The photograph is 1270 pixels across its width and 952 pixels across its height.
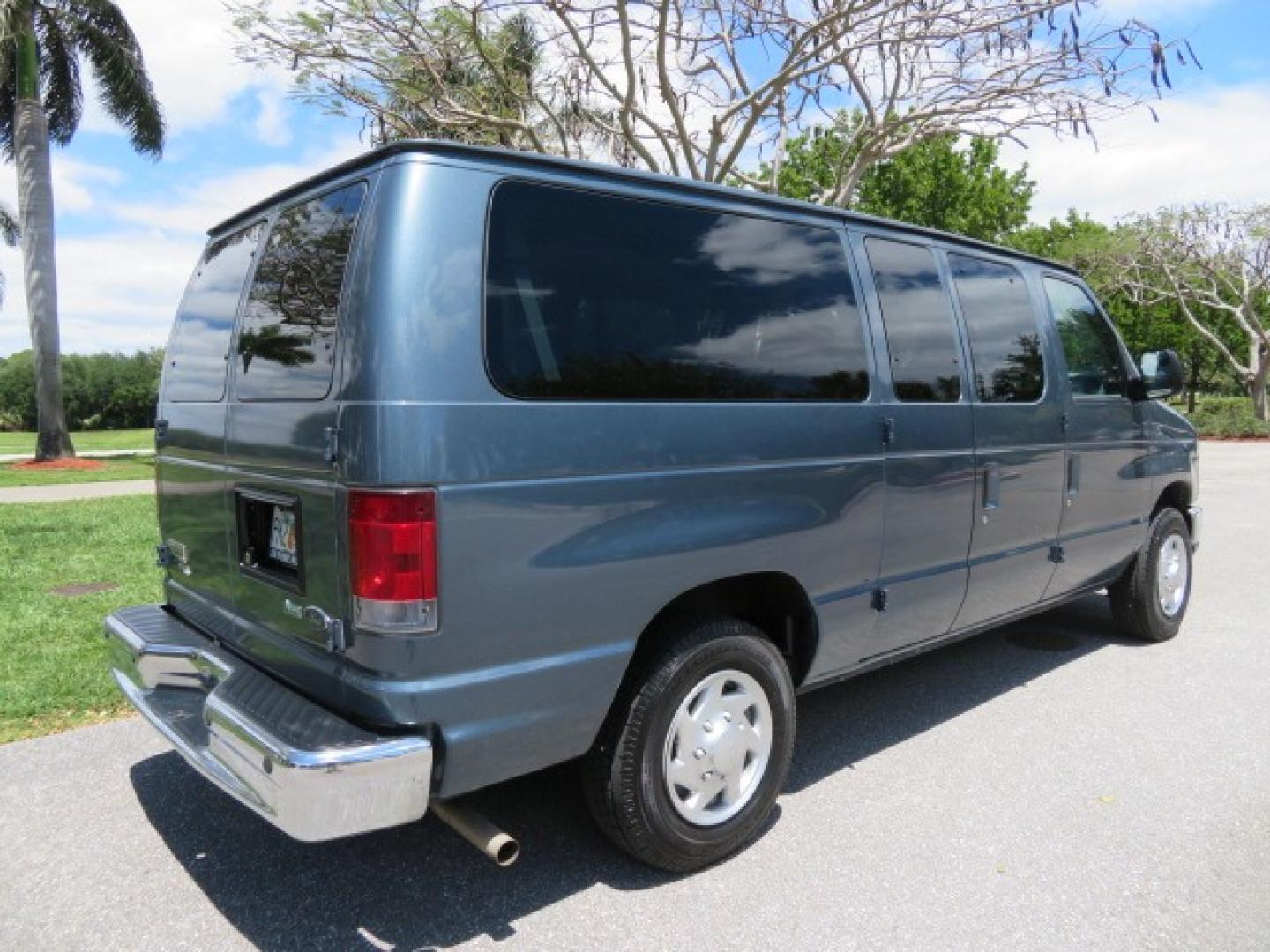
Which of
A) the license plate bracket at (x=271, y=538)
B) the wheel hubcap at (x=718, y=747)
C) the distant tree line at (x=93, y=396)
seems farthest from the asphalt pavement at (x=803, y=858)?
the distant tree line at (x=93, y=396)

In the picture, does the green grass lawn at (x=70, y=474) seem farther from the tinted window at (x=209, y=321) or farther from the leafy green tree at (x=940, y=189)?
the leafy green tree at (x=940, y=189)

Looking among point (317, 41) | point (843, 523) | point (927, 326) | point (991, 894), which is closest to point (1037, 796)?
point (991, 894)

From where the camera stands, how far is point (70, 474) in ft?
→ 52.9

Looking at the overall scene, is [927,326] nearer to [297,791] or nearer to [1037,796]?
[1037,796]

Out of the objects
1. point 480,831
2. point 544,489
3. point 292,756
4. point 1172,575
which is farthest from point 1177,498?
point 292,756

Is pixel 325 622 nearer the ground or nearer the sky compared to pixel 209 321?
nearer the ground

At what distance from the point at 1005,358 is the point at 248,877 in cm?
375

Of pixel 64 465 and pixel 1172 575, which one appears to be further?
pixel 64 465

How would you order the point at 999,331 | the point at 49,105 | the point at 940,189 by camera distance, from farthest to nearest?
the point at 940,189 → the point at 49,105 → the point at 999,331

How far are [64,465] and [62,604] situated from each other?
13817mm

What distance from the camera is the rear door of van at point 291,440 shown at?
99.7 inches

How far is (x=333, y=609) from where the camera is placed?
251 centimetres

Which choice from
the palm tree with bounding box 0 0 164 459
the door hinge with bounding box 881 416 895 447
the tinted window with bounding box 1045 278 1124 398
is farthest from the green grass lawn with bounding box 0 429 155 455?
the door hinge with bounding box 881 416 895 447

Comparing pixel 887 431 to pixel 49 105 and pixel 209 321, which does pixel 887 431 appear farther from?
pixel 49 105
